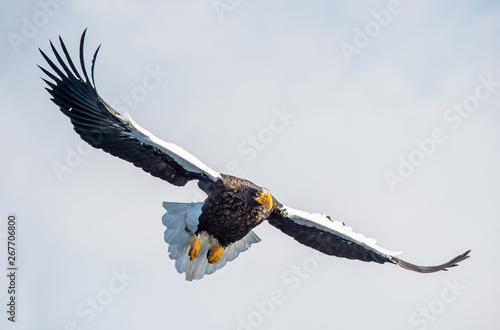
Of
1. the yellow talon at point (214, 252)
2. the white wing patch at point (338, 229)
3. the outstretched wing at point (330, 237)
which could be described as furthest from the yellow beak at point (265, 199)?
the yellow talon at point (214, 252)

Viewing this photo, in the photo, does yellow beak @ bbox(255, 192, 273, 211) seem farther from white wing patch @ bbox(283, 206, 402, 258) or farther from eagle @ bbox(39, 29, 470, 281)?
white wing patch @ bbox(283, 206, 402, 258)

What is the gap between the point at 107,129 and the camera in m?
12.4

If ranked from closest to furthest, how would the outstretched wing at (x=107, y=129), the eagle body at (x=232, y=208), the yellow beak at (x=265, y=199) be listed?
the outstretched wing at (x=107, y=129), the yellow beak at (x=265, y=199), the eagle body at (x=232, y=208)

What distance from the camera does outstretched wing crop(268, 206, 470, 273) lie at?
45.2 feet

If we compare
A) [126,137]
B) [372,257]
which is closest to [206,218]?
[126,137]

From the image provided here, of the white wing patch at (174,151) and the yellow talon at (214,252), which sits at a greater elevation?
the white wing patch at (174,151)

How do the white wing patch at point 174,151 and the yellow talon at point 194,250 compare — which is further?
the yellow talon at point 194,250

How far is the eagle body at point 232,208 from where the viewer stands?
1297 centimetres

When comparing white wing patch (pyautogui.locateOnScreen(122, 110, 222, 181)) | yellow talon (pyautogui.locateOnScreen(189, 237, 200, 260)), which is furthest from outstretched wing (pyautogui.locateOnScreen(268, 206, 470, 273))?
white wing patch (pyautogui.locateOnScreen(122, 110, 222, 181))

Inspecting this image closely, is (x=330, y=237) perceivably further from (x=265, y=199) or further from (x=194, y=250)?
(x=194, y=250)

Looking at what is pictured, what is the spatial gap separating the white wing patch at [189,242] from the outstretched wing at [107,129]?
765 mm

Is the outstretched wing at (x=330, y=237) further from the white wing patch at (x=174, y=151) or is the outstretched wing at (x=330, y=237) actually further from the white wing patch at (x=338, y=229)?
the white wing patch at (x=174, y=151)

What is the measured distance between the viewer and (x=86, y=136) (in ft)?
40.6

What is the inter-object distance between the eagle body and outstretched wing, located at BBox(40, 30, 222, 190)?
0.26 metres
